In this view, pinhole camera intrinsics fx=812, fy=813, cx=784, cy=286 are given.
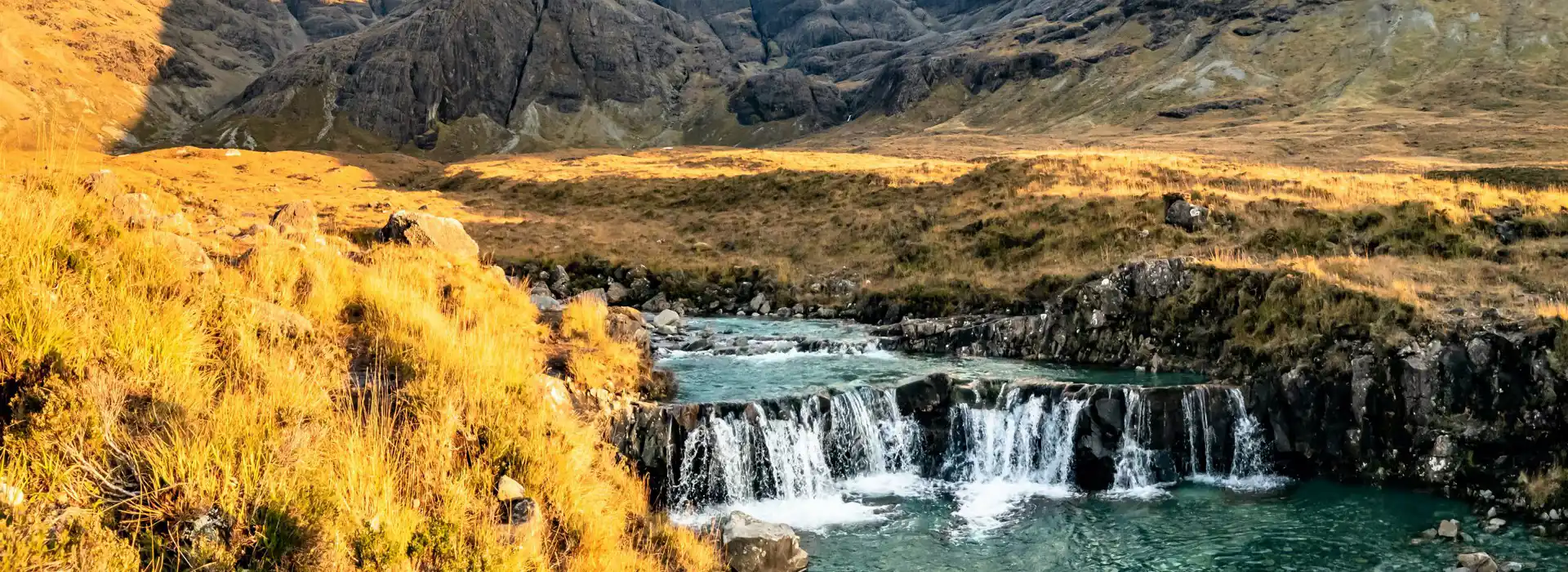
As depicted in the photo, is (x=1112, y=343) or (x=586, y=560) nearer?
(x=586, y=560)

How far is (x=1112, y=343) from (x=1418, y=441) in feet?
27.1

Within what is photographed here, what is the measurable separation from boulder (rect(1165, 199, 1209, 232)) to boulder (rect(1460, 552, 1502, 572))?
2060cm

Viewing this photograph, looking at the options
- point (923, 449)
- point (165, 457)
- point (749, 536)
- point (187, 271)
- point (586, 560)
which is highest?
point (187, 271)

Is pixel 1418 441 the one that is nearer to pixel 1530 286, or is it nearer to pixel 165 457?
pixel 1530 286

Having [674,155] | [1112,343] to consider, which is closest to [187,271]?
[1112,343]

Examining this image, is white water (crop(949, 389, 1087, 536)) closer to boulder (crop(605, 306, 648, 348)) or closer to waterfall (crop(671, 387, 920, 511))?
waterfall (crop(671, 387, 920, 511))

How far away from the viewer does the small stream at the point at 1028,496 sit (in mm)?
11906

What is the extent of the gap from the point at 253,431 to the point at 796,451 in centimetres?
1042

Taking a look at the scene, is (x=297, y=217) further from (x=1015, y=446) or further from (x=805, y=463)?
(x=1015, y=446)

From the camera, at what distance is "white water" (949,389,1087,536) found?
617 inches

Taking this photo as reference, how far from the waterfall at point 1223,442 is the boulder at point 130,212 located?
1710 cm

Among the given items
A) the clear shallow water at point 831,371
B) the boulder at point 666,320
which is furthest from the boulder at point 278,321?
the boulder at point 666,320

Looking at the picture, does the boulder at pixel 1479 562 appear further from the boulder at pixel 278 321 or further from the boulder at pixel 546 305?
the boulder at pixel 546 305

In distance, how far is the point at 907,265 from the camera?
34.0 m
